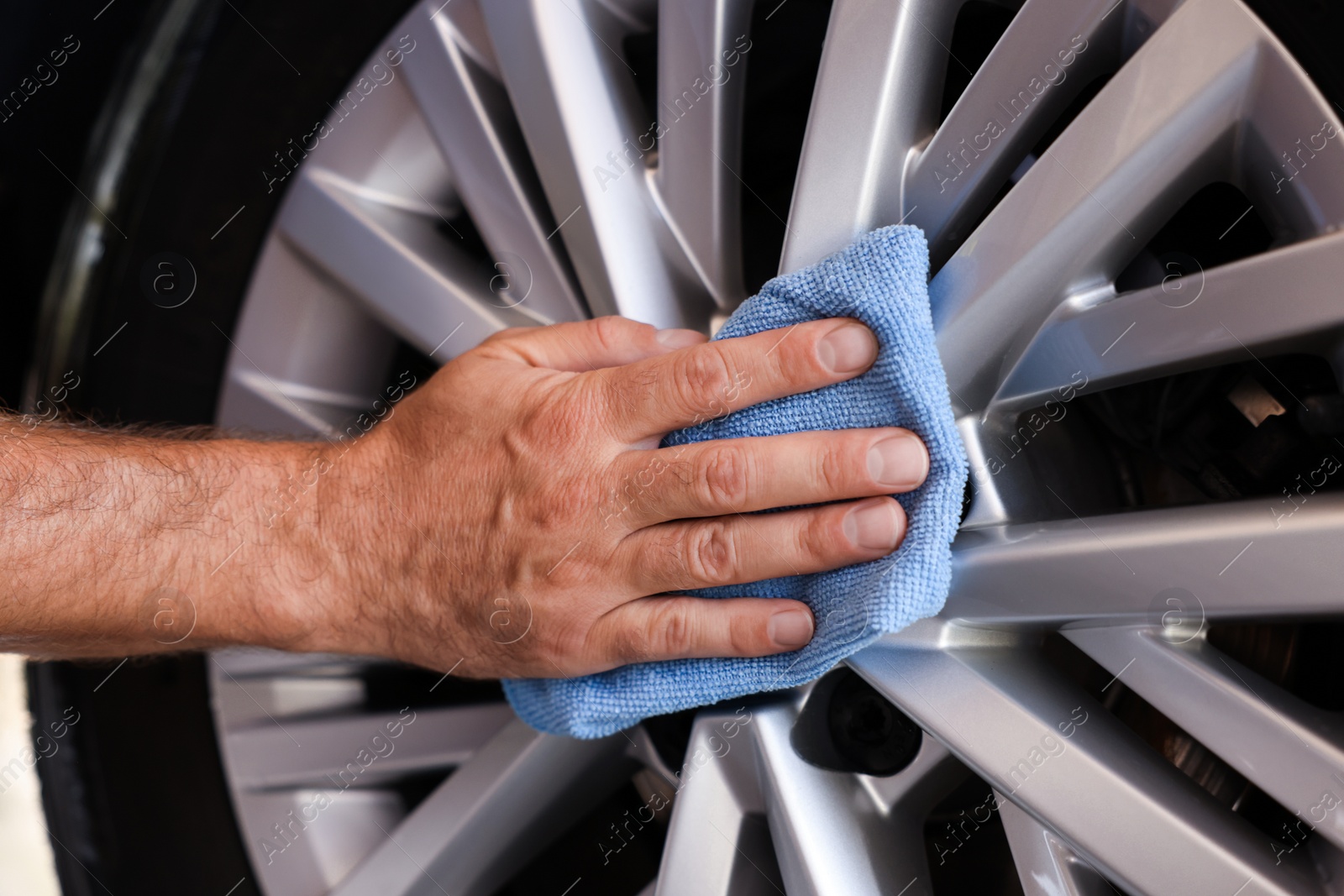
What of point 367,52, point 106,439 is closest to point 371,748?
point 106,439

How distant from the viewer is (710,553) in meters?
0.61

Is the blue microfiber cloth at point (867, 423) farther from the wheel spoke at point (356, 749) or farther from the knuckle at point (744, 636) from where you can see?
the wheel spoke at point (356, 749)

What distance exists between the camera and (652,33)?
2.63 feet

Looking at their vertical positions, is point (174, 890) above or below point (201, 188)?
below

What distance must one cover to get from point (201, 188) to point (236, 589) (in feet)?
1.52

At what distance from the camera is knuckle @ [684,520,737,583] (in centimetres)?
60

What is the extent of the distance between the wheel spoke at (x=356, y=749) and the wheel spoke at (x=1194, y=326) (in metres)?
0.62

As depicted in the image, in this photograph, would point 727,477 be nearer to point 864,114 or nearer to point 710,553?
point 710,553

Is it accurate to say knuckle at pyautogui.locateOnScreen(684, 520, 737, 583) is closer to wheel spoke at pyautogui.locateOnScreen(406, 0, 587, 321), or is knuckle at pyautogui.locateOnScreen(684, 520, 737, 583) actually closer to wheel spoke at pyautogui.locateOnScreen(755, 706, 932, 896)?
wheel spoke at pyautogui.locateOnScreen(755, 706, 932, 896)

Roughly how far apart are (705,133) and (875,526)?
0.33 meters

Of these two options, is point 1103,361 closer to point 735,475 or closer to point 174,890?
point 735,475

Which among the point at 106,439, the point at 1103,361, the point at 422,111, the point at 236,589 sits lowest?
the point at 1103,361

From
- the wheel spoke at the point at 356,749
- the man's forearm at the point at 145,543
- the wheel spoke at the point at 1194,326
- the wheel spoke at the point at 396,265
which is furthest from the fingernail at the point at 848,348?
the wheel spoke at the point at 356,749

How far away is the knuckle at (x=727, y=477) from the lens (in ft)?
1.92
